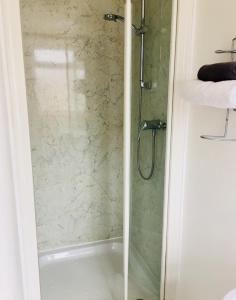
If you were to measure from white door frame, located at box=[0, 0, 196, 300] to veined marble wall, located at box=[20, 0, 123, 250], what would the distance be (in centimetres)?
70

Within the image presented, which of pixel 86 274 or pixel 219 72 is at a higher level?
pixel 219 72

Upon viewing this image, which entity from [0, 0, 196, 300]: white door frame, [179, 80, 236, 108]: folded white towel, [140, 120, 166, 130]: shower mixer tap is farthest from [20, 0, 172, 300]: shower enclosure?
[179, 80, 236, 108]: folded white towel

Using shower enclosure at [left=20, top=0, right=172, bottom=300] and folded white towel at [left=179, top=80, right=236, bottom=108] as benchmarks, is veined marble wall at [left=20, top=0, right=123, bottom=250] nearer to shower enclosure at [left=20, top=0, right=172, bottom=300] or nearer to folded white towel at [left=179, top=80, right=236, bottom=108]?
shower enclosure at [left=20, top=0, right=172, bottom=300]

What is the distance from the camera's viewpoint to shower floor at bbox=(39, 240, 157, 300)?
1.81 meters

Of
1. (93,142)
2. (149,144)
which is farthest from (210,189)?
(93,142)

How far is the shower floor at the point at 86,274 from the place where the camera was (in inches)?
71.4

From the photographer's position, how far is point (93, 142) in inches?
89.5

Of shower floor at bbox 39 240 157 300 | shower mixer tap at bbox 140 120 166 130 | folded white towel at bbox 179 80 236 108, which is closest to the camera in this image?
folded white towel at bbox 179 80 236 108

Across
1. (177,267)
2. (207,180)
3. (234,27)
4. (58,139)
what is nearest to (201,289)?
(177,267)

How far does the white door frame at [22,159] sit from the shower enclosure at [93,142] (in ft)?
0.36

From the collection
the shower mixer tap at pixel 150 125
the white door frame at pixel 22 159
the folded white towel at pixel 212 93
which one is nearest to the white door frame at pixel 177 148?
the white door frame at pixel 22 159

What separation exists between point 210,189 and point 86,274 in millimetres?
1283

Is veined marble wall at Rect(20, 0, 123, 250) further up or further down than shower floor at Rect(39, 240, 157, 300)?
further up

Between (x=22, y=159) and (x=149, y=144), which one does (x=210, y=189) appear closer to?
(x=149, y=144)
